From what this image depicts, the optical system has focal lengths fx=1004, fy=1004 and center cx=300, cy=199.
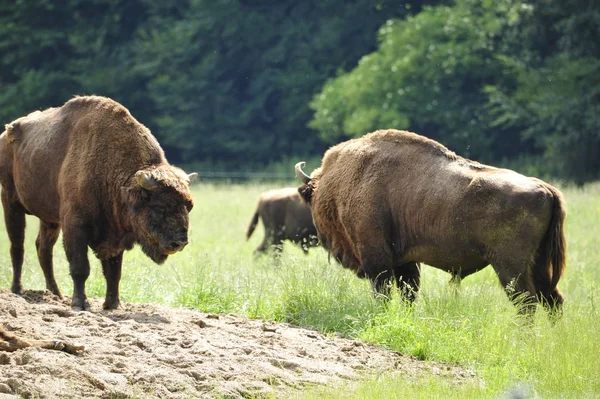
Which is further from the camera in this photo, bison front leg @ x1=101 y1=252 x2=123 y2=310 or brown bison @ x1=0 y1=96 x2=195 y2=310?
bison front leg @ x1=101 y1=252 x2=123 y2=310

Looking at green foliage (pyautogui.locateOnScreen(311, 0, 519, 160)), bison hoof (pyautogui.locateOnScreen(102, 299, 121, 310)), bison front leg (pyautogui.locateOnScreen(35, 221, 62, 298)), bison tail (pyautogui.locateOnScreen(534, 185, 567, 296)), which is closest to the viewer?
bison tail (pyautogui.locateOnScreen(534, 185, 567, 296))

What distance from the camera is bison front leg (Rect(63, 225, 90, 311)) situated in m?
10.3

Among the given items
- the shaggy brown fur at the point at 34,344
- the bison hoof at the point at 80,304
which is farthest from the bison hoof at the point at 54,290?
the shaggy brown fur at the point at 34,344

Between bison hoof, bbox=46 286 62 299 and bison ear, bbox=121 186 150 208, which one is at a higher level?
bison ear, bbox=121 186 150 208

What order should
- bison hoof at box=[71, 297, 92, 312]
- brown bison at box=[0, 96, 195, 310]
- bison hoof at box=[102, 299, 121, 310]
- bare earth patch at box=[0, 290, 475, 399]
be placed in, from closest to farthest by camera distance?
bare earth patch at box=[0, 290, 475, 399] < brown bison at box=[0, 96, 195, 310] < bison hoof at box=[71, 297, 92, 312] < bison hoof at box=[102, 299, 121, 310]

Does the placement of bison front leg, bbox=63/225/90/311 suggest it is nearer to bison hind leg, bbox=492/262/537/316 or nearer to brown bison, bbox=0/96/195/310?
brown bison, bbox=0/96/195/310

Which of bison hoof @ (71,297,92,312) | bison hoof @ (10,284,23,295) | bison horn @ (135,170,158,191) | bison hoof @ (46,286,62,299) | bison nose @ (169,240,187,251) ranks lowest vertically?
bison hoof @ (46,286,62,299)

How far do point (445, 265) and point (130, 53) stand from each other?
1897 inches

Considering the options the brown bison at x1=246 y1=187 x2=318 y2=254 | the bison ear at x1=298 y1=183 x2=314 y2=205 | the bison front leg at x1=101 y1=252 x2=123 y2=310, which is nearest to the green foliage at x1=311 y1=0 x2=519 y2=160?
the brown bison at x1=246 y1=187 x2=318 y2=254

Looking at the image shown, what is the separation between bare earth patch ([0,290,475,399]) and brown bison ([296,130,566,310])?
156 centimetres

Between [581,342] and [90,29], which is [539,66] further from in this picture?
[581,342]

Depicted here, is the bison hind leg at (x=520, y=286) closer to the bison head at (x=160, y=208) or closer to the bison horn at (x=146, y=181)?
the bison head at (x=160, y=208)

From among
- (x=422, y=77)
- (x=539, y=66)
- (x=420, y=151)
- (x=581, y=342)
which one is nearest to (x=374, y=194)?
(x=420, y=151)

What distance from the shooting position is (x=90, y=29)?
183ft
